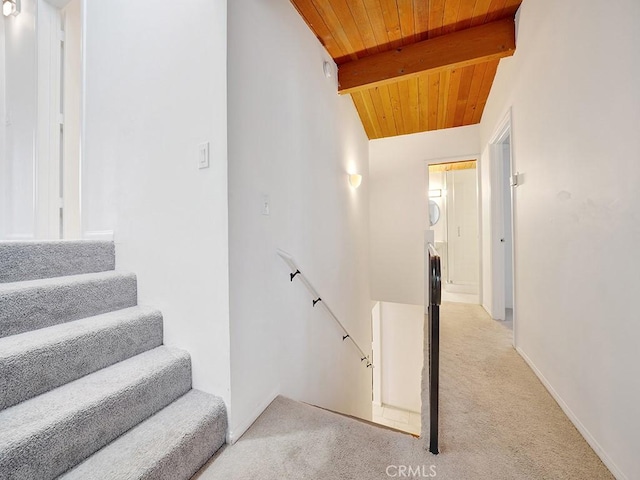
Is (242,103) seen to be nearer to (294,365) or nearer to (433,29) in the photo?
(294,365)

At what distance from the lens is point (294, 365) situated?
1.83 meters

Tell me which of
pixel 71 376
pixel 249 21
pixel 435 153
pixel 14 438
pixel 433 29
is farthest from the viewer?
pixel 435 153

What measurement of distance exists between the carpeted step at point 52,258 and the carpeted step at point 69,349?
333 mm

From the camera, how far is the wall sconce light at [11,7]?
6.44ft

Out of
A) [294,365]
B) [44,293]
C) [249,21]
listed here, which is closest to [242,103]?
[249,21]

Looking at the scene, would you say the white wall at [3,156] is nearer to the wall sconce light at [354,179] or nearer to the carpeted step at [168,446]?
the carpeted step at [168,446]

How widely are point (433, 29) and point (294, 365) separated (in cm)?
299

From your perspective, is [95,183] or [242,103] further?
[95,183]

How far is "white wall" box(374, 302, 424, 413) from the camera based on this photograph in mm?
4566

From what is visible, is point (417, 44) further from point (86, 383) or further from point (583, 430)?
point (86, 383)

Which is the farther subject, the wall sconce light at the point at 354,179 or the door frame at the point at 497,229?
the wall sconce light at the point at 354,179

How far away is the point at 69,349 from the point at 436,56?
3.23 meters

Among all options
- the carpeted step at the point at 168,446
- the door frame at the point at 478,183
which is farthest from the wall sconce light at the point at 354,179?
the carpeted step at the point at 168,446

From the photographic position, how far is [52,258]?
1.36 meters
